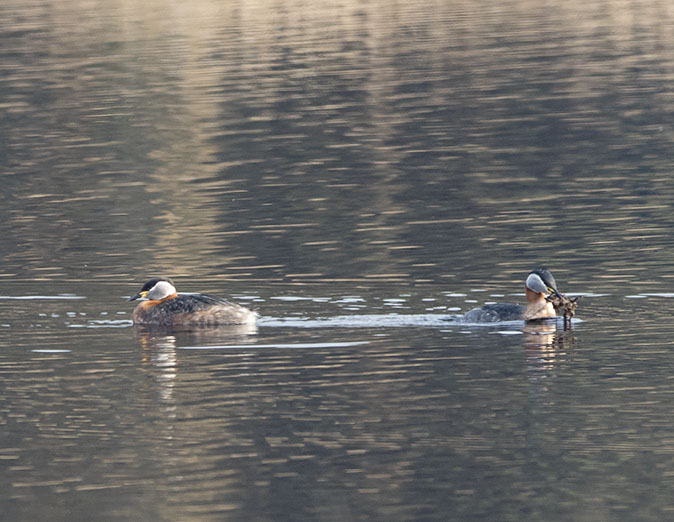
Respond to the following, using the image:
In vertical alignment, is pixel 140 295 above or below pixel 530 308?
above

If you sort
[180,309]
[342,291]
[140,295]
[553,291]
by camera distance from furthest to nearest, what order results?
[342,291] → [140,295] → [180,309] → [553,291]

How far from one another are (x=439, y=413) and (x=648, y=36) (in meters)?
48.7

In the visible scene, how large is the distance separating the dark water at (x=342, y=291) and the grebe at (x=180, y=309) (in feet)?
0.73

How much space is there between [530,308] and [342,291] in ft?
8.75

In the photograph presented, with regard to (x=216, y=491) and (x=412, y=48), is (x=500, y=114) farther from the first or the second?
(x=216, y=491)

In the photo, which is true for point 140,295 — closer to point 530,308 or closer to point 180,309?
point 180,309

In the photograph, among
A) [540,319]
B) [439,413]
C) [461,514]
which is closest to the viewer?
[461,514]

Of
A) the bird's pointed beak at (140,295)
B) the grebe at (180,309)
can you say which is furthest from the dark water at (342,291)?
the bird's pointed beak at (140,295)

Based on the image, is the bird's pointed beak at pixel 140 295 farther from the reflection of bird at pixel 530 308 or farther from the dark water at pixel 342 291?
the reflection of bird at pixel 530 308

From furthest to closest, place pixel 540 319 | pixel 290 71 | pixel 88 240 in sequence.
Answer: pixel 290 71, pixel 88 240, pixel 540 319

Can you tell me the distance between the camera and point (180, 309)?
20.6m

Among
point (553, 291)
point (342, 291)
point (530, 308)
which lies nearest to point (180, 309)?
point (342, 291)

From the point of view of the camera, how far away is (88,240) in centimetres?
2680

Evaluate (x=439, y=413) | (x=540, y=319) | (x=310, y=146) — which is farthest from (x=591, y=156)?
(x=439, y=413)
